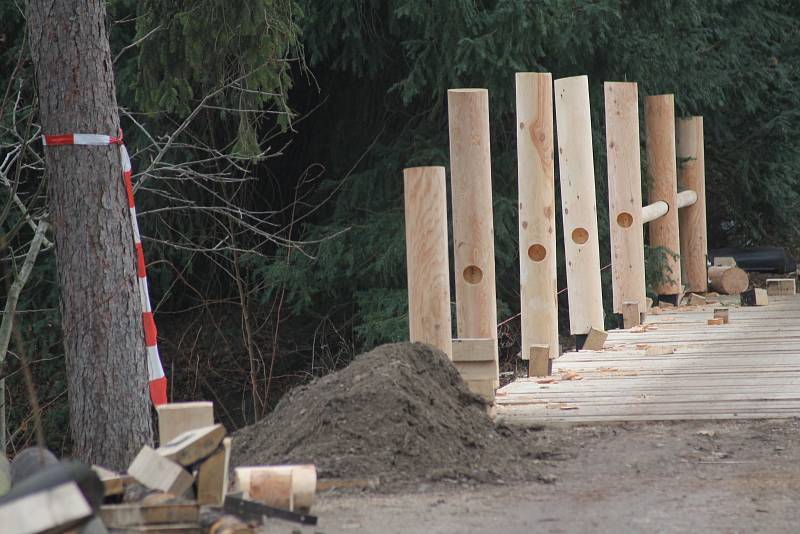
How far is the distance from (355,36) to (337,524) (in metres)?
8.69

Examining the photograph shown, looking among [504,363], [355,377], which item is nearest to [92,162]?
[355,377]

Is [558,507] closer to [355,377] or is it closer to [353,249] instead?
[355,377]

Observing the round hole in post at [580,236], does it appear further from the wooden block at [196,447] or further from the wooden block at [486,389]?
the wooden block at [196,447]

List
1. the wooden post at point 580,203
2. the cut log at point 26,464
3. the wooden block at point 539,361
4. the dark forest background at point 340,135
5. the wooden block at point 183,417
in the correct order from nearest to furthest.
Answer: the cut log at point 26,464 → the wooden block at point 183,417 → the wooden block at point 539,361 → the wooden post at point 580,203 → the dark forest background at point 340,135

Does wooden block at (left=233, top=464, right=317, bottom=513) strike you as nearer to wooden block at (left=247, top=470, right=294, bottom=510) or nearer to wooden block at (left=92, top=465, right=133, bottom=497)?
wooden block at (left=247, top=470, right=294, bottom=510)

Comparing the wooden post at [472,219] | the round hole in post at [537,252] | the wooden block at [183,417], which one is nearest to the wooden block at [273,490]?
the wooden block at [183,417]

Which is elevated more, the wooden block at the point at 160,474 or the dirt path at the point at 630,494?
the wooden block at the point at 160,474

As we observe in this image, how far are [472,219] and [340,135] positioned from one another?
7548 mm

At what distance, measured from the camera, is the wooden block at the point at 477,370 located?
5.91 m

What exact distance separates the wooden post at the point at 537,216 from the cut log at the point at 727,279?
4.88 meters

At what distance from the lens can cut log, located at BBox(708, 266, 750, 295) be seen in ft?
39.3

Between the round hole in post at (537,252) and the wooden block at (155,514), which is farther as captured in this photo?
the round hole in post at (537,252)

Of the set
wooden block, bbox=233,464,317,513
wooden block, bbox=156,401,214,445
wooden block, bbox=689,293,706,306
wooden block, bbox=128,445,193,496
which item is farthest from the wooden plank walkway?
wooden block, bbox=128,445,193,496

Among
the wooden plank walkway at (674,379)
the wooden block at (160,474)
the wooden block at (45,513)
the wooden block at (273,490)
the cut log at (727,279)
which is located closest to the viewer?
the wooden block at (45,513)
